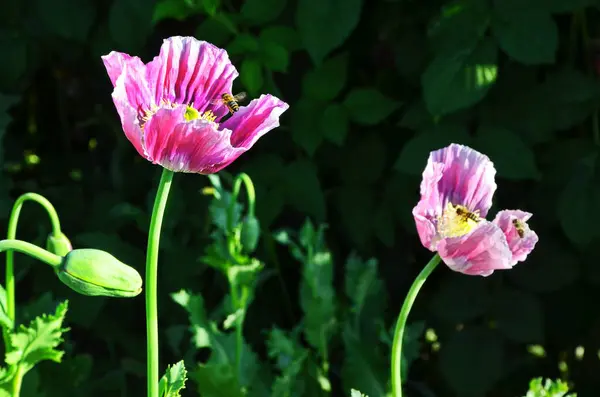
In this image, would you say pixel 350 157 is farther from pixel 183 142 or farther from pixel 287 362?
pixel 183 142

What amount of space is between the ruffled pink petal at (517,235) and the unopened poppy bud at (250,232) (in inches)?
16.1

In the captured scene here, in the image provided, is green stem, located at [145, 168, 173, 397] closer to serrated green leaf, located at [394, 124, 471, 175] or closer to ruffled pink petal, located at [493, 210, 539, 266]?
ruffled pink petal, located at [493, 210, 539, 266]

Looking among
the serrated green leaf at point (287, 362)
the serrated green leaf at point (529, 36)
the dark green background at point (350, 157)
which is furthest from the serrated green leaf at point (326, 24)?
the serrated green leaf at point (287, 362)

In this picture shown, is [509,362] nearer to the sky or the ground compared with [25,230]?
nearer to the ground

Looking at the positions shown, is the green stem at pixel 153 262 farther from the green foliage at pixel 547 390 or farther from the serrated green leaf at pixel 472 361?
the serrated green leaf at pixel 472 361

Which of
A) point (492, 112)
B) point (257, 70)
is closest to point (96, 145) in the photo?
point (257, 70)

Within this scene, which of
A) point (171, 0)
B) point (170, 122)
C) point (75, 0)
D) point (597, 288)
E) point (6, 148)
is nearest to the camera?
point (170, 122)

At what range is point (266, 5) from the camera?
158 cm

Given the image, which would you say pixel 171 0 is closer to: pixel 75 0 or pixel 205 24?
pixel 205 24

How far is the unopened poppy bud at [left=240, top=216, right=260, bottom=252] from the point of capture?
53.2 inches

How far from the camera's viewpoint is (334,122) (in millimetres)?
1617

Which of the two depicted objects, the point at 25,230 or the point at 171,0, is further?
the point at 25,230

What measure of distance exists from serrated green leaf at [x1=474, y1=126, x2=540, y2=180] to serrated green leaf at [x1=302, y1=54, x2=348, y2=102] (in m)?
0.24

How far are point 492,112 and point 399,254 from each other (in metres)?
0.37
